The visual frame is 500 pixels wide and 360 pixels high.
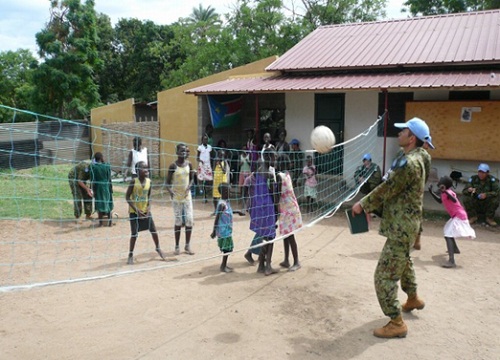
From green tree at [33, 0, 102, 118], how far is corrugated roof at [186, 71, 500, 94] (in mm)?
10984

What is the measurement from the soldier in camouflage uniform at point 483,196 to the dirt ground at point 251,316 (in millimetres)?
2292

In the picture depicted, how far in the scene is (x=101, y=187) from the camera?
852cm

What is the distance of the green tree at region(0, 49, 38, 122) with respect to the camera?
26.4 metres

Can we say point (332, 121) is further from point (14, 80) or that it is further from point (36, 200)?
point (14, 80)

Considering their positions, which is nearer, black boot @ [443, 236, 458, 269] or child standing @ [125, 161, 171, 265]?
black boot @ [443, 236, 458, 269]

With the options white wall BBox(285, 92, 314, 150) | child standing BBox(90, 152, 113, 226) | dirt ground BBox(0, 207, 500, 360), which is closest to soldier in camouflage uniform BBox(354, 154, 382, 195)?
white wall BBox(285, 92, 314, 150)

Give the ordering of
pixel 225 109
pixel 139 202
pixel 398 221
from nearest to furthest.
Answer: pixel 398 221, pixel 139 202, pixel 225 109

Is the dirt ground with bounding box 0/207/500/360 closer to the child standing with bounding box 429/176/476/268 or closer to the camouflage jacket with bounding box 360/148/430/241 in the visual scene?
the child standing with bounding box 429/176/476/268

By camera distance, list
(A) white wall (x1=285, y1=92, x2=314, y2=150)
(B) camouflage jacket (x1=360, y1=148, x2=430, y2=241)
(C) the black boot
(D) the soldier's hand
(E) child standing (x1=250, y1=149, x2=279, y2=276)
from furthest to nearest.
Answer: (A) white wall (x1=285, y1=92, x2=314, y2=150) < (C) the black boot < (E) child standing (x1=250, y1=149, x2=279, y2=276) < (D) the soldier's hand < (B) camouflage jacket (x1=360, y1=148, x2=430, y2=241)

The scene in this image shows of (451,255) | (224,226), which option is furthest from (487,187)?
(224,226)

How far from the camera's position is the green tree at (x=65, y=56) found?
→ 2005cm

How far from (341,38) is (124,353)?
11.2 meters

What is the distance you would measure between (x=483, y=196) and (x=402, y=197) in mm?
5031

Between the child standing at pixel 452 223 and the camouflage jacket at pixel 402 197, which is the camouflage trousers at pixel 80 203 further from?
the camouflage jacket at pixel 402 197
